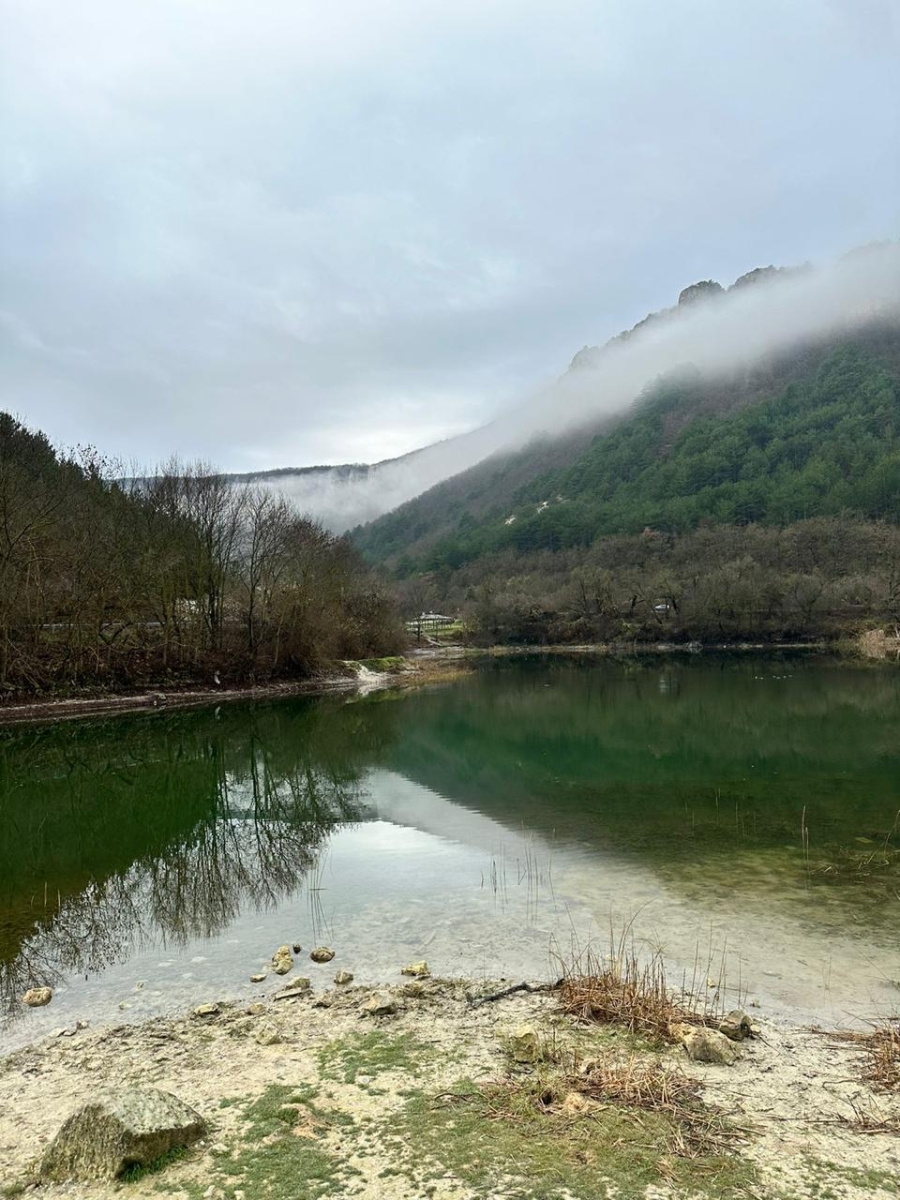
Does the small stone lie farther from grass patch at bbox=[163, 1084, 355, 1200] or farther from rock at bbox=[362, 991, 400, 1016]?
grass patch at bbox=[163, 1084, 355, 1200]

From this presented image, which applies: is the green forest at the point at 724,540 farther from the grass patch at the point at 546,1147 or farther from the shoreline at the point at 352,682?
the grass patch at the point at 546,1147

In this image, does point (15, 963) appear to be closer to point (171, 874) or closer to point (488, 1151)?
point (171, 874)

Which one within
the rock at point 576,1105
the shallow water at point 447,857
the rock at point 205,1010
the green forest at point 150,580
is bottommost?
the shallow water at point 447,857

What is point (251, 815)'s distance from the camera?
18859mm

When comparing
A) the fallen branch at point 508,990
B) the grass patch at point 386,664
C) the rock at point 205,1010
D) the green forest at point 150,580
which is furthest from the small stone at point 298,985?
the grass patch at point 386,664

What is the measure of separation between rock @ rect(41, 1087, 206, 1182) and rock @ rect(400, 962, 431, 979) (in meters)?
3.95

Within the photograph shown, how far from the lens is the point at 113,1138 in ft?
16.1

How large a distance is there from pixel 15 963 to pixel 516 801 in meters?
12.5

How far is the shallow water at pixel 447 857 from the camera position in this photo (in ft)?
30.3

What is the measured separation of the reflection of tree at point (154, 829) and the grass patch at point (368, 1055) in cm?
399

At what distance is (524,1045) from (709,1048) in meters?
1.57

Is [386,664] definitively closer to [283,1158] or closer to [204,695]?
[204,695]

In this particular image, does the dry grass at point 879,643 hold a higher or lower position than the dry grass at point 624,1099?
lower

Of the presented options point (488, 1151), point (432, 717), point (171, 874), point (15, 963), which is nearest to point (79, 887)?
point (171, 874)
